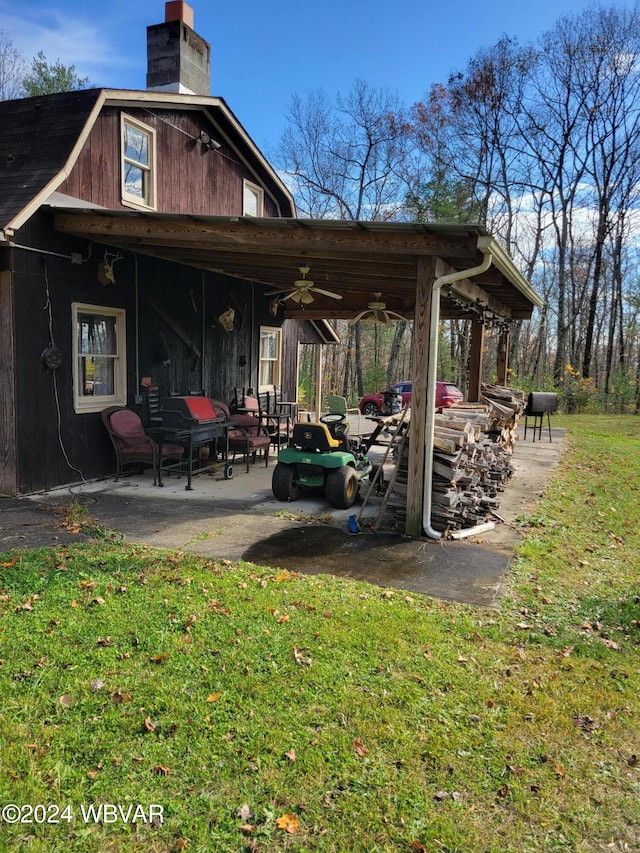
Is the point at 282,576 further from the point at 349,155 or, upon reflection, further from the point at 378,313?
the point at 349,155

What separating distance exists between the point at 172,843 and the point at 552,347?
35.0 metres

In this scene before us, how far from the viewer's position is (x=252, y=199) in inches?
467

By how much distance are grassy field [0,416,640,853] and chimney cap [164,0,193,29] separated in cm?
964

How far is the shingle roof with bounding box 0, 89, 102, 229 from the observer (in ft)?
21.6

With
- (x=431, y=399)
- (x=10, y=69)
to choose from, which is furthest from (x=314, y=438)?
(x=10, y=69)

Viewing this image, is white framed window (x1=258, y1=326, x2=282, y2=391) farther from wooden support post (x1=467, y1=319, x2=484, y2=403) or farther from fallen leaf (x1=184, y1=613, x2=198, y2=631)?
fallen leaf (x1=184, y1=613, x2=198, y2=631)

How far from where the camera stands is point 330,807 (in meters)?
2.21

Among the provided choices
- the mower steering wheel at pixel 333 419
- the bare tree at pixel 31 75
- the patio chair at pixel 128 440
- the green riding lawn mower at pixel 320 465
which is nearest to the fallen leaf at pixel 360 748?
the green riding lawn mower at pixel 320 465

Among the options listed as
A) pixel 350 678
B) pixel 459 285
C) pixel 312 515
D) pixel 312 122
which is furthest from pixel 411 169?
pixel 350 678

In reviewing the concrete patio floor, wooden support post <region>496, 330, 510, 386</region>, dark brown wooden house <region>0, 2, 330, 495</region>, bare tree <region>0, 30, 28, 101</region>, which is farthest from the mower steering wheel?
bare tree <region>0, 30, 28, 101</region>

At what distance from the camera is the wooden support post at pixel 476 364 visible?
9.95m

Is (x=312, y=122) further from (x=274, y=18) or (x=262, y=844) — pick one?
(x=262, y=844)

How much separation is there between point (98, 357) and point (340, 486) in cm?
361

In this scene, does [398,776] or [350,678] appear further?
[350,678]
